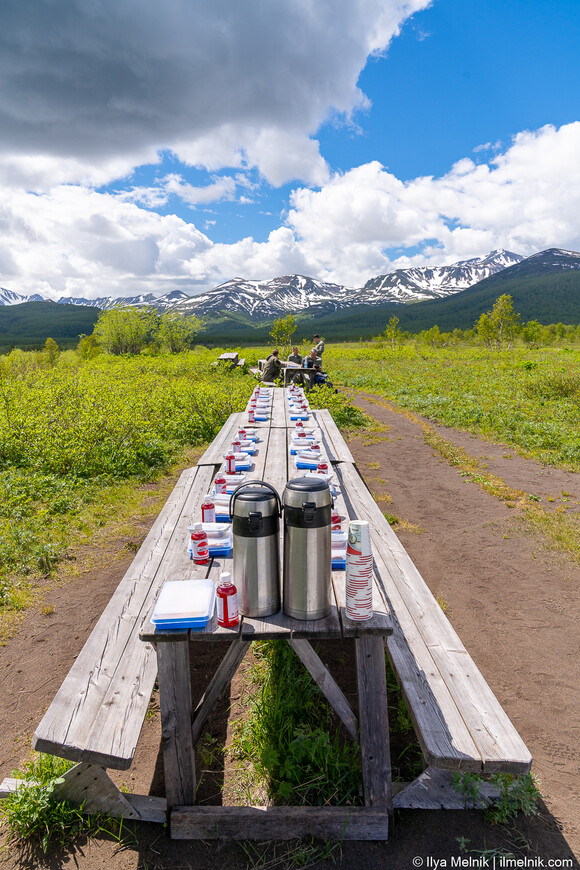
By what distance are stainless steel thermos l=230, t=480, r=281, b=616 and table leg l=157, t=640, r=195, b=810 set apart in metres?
0.40

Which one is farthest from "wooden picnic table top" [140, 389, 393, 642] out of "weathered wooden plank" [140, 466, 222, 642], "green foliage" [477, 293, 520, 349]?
"green foliage" [477, 293, 520, 349]

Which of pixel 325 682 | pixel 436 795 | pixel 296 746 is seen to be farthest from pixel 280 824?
pixel 436 795

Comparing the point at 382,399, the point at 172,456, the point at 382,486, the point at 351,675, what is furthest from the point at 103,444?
the point at 382,399

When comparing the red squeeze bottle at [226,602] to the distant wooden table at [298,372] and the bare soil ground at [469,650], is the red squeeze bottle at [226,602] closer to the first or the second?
the bare soil ground at [469,650]

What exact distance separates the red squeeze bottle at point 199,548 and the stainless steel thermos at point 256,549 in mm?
550

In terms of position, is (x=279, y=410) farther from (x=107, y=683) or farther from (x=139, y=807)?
(x=139, y=807)

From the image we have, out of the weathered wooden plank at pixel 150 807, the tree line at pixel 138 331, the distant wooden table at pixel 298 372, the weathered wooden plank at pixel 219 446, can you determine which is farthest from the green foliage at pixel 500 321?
the weathered wooden plank at pixel 150 807

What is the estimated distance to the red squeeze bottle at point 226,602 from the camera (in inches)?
84.1

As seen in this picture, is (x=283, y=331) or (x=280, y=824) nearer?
(x=280, y=824)

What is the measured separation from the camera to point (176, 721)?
2305 mm

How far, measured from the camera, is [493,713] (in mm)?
2387

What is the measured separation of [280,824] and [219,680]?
0.78 m

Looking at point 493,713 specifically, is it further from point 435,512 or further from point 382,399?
point 382,399

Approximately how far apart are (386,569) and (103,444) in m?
6.43
